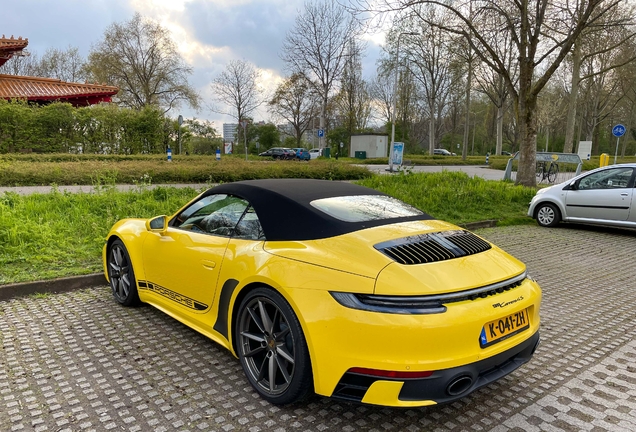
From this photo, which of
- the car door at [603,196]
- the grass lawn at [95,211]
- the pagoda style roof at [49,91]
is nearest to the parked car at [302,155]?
the pagoda style roof at [49,91]

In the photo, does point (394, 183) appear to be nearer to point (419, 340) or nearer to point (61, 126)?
point (419, 340)

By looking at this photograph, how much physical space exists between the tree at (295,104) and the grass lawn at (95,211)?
30568 millimetres

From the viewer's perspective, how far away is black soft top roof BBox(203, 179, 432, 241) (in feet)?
8.70

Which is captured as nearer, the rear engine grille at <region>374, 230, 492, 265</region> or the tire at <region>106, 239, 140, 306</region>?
the rear engine grille at <region>374, 230, 492, 265</region>

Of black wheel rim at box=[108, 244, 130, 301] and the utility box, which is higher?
the utility box

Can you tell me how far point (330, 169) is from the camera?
15969 millimetres

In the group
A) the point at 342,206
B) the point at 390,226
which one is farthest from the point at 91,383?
the point at 390,226

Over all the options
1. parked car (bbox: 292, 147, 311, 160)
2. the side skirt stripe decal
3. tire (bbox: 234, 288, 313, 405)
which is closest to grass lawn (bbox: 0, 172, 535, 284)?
the side skirt stripe decal

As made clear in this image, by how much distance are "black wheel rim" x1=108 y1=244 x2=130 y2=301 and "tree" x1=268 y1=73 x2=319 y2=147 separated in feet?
123

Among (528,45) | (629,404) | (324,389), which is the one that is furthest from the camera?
(528,45)

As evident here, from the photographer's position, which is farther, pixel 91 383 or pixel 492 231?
pixel 492 231

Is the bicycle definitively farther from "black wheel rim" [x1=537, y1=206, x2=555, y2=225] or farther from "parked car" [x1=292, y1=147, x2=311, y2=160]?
"parked car" [x1=292, y1=147, x2=311, y2=160]

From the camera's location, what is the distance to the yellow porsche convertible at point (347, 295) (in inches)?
81.4

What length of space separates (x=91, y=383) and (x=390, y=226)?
90.6 inches
